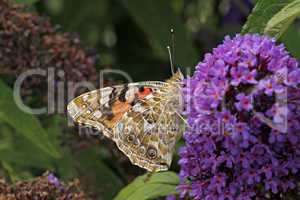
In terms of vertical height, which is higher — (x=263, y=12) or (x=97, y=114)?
(x=263, y=12)

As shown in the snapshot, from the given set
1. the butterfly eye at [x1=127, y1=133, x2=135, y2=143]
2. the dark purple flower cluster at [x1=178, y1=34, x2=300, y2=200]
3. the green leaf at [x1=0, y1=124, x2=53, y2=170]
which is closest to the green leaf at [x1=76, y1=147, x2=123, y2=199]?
the green leaf at [x1=0, y1=124, x2=53, y2=170]

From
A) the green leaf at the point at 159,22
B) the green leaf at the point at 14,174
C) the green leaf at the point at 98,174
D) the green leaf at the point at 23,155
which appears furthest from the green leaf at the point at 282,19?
the green leaf at the point at 159,22

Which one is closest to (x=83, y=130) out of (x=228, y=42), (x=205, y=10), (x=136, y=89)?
(x=136, y=89)

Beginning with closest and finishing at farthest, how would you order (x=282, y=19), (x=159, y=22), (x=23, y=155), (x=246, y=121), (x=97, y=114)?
(x=246, y=121), (x=282, y=19), (x=97, y=114), (x=23, y=155), (x=159, y=22)

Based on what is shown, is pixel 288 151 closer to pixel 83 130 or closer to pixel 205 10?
pixel 83 130

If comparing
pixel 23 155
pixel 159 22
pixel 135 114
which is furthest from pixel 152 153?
pixel 159 22

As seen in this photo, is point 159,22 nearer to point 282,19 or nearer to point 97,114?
point 97,114

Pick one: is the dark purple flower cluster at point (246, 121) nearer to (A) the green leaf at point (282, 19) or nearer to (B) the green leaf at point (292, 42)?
(A) the green leaf at point (282, 19)
